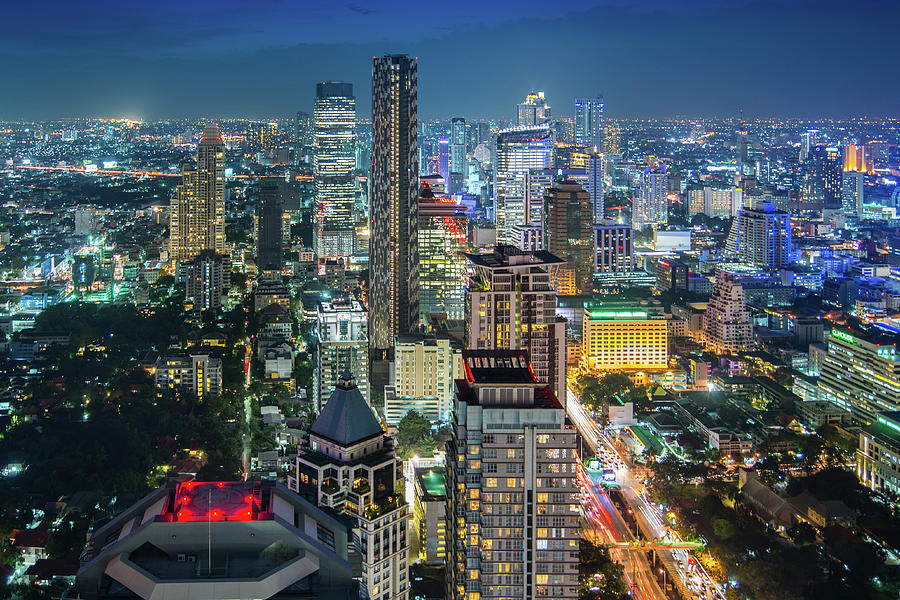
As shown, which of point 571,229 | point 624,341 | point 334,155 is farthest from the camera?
point 334,155

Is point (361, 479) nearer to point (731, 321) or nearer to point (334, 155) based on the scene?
point (731, 321)

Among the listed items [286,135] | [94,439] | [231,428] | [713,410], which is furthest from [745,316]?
[286,135]

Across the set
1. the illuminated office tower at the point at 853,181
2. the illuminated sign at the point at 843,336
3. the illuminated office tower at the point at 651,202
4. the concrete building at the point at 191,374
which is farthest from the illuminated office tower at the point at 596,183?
the concrete building at the point at 191,374

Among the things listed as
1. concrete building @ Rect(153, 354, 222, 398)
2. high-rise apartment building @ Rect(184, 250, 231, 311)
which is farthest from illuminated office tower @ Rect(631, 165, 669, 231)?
concrete building @ Rect(153, 354, 222, 398)

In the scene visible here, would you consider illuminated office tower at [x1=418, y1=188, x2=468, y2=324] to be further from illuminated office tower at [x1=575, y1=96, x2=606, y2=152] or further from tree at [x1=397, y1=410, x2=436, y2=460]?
illuminated office tower at [x1=575, y1=96, x2=606, y2=152]

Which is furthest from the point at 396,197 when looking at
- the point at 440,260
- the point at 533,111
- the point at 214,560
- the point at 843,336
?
the point at 533,111
